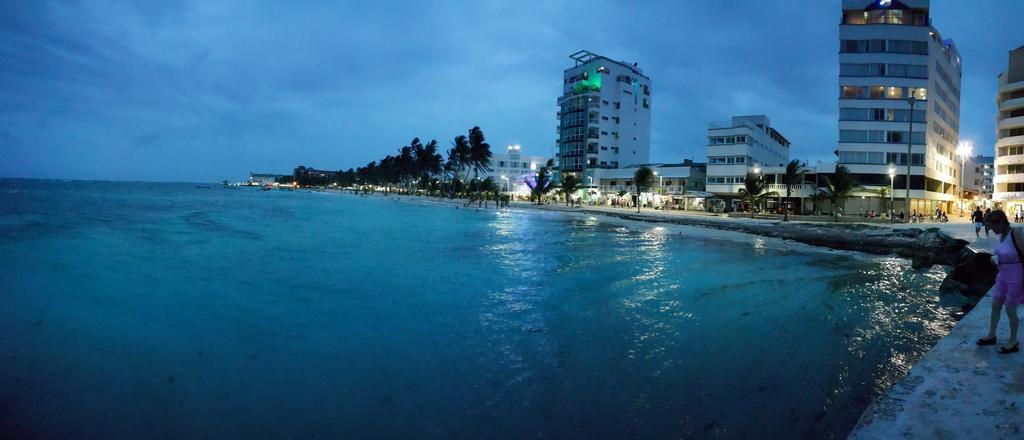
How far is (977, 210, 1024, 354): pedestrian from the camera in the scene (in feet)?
20.9

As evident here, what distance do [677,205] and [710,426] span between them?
69438 mm

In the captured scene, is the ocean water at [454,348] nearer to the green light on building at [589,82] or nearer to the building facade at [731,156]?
the building facade at [731,156]

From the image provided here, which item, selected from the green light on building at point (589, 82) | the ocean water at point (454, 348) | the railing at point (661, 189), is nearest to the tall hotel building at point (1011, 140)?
the railing at point (661, 189)

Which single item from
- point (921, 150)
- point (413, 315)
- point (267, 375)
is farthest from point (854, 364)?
point (921, 150)

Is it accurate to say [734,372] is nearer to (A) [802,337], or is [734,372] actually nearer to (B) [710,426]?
(B) [710,426]

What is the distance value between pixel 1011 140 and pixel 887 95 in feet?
54.5

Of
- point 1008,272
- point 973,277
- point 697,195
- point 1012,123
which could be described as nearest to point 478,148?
point 697,195

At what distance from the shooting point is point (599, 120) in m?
93.1

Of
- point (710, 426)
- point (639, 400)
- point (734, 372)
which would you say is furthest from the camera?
point (734, 372)

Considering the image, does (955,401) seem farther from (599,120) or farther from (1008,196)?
(599,120)

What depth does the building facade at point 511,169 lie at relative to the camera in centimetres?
12306

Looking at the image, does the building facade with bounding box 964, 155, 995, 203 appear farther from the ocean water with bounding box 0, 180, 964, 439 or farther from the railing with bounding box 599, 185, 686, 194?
the ocean water with bounding box 0, 180, 964, 439

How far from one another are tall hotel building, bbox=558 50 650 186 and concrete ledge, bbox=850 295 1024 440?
84.1m

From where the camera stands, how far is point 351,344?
377 inches
